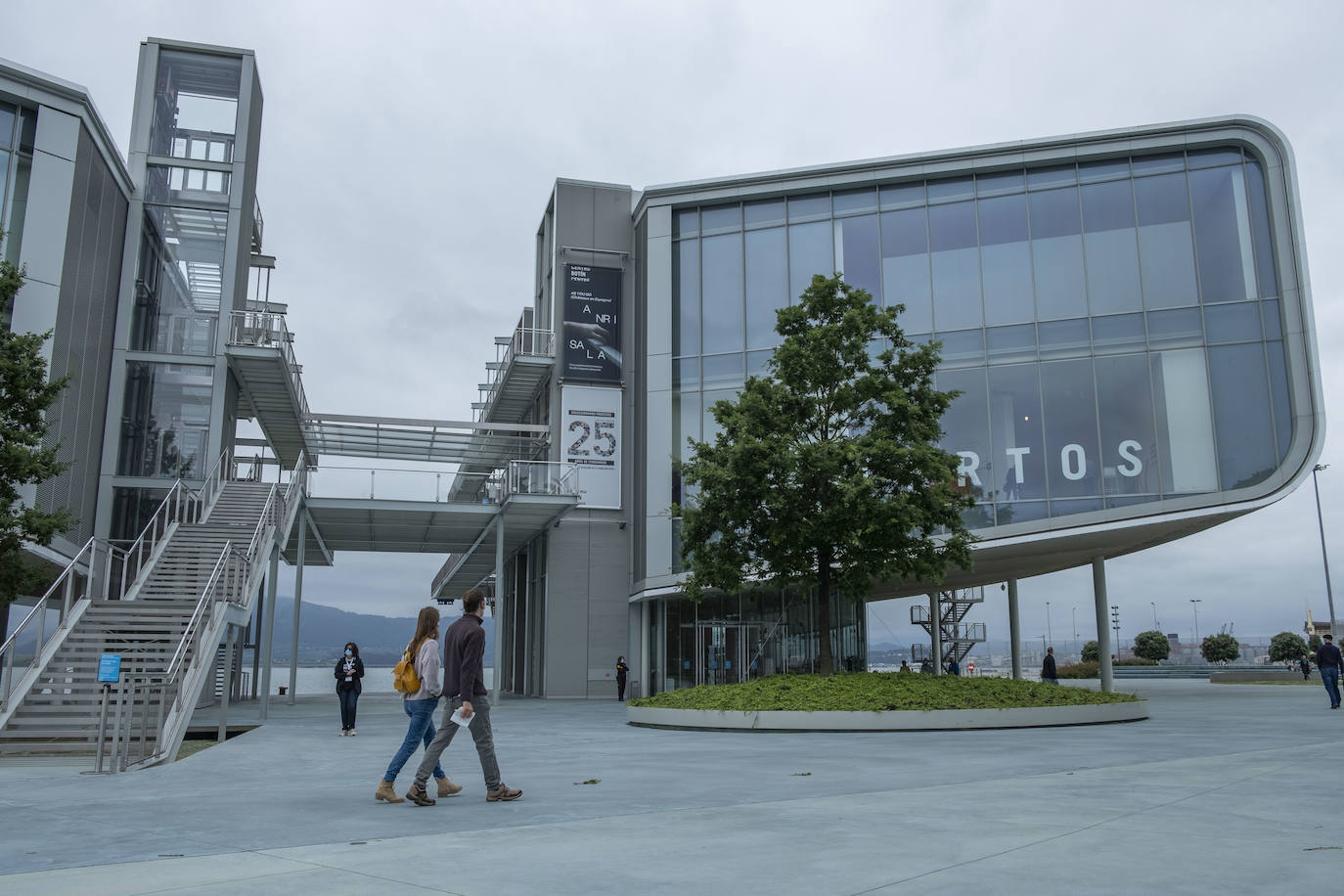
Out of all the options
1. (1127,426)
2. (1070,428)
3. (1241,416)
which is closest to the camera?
(1241,416)

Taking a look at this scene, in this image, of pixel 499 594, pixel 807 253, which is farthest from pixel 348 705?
pixel 807 253

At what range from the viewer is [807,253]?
104ft

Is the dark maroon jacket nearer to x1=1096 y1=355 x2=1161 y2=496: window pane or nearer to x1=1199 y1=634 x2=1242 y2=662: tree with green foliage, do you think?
x1=1096 y1=355 x2=1161 y2=496: window pane

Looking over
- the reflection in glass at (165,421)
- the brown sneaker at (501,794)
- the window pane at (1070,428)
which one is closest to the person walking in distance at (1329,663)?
the window pane at (1070,428)

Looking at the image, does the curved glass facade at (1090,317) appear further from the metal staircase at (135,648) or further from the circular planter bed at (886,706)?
the metal staircase at (135,648)

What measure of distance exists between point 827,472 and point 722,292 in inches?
547

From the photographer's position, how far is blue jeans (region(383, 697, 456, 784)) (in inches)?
337

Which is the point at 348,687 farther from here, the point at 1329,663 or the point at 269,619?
the point at 1329,663

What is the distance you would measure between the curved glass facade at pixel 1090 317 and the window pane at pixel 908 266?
4 centimetres

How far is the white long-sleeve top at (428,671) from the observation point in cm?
890

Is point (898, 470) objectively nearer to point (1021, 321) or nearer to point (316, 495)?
point (1021, 321)

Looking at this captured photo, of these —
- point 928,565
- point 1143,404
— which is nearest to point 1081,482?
point 1143,404

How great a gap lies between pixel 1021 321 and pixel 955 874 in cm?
2494

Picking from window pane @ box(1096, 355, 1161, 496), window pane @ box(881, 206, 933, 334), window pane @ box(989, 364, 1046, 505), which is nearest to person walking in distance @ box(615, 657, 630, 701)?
window pane @ box(989, 364, 1046, 505)
